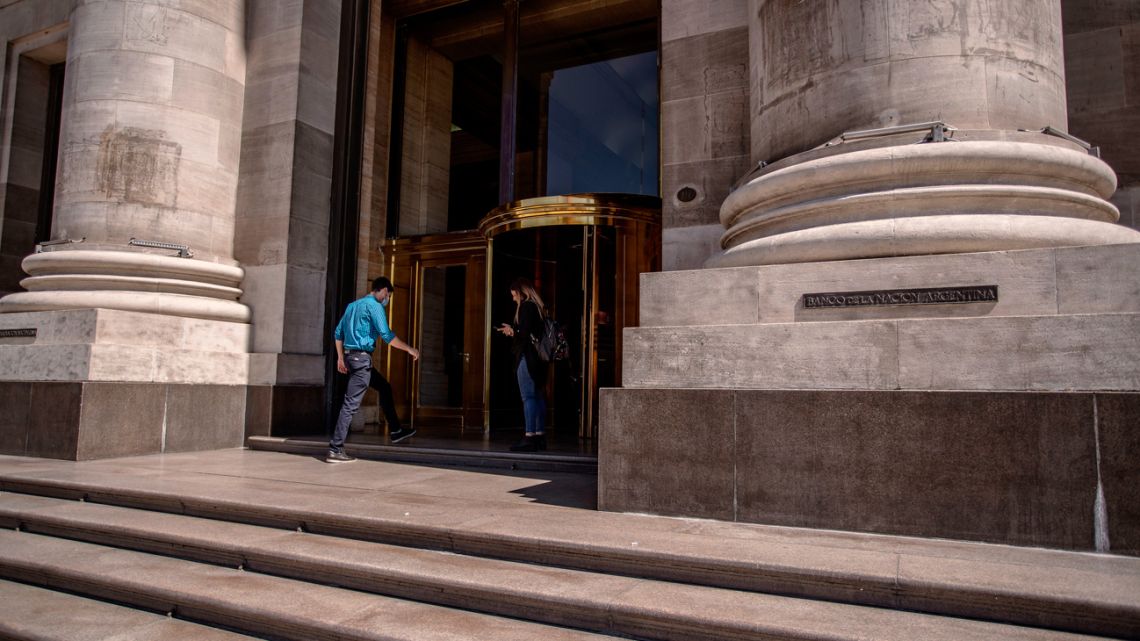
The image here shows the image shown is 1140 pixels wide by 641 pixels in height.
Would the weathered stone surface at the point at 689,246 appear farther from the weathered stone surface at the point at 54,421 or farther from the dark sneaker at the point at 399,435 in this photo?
the weathered stone surface at the point at 54,421

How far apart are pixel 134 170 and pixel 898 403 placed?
29.3ft

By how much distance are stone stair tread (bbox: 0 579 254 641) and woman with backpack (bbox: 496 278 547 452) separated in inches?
183

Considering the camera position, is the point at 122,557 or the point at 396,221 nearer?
the point at 122,557

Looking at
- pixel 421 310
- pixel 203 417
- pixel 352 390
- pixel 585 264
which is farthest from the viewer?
pixel 421 310

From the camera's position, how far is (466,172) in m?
14.4

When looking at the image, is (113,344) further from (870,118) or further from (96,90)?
(870,118)

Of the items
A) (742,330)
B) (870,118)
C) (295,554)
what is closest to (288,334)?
(295,554)

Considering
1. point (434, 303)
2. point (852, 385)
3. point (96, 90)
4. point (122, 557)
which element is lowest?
point (122, 557)

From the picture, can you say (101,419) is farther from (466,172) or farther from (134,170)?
(466,172)

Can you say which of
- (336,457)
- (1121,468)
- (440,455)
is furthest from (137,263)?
(1121,468)

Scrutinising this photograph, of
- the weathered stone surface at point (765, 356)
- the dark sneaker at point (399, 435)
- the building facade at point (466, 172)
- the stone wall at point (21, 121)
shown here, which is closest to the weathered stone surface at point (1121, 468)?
the building facade at point (466, 172)

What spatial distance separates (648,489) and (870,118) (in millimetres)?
2936

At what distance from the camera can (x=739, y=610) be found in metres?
3.25

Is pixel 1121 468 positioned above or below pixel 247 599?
above
